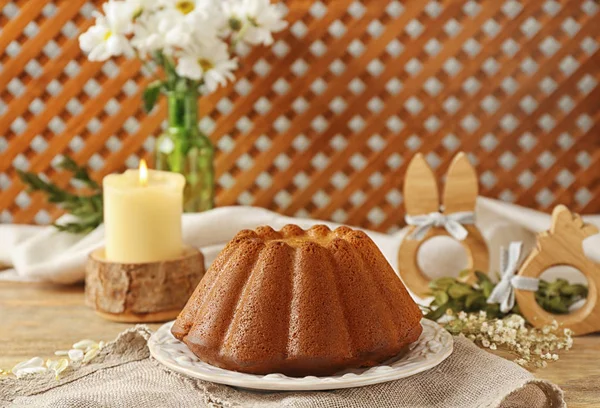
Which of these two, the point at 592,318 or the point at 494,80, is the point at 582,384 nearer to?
the point at 592,318

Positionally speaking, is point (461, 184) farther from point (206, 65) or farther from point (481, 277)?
point (206, 65)

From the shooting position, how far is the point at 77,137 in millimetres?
1578

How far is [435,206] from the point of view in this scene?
3.77 ft

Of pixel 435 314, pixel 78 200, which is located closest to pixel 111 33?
pixel 78 200

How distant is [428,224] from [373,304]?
0.37m

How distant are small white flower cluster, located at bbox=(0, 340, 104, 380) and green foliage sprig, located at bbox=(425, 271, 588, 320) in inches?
15.4

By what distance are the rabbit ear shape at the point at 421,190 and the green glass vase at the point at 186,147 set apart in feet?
1.15

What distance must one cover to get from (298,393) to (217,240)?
0.58 meters

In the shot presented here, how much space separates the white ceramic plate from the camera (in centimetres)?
74

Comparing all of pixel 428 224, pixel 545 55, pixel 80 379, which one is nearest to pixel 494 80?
pixel 545 55

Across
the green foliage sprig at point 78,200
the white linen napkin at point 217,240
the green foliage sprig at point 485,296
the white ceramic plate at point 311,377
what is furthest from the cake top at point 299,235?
the green foliage sprig at point 78,200

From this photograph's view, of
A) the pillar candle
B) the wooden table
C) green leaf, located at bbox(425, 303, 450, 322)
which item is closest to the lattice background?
the wooden table

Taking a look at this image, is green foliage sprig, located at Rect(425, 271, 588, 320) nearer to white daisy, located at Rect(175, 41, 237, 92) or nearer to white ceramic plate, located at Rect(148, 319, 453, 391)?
white ceramic plate, located at Rect(148, 319, 453, 391)

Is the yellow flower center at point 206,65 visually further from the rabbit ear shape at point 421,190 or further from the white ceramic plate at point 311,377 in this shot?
the white ceramic plate at point 311,377
